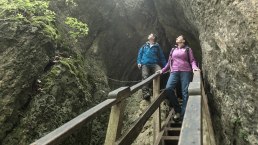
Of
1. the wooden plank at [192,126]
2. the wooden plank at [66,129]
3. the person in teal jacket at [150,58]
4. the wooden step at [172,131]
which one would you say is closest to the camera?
the wooden plank at [192,126]

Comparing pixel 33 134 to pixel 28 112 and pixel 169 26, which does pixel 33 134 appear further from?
pixel 169 26

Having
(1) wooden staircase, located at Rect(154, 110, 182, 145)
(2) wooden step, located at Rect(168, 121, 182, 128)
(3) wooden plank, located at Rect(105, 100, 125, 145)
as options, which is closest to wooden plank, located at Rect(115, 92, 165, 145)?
(3) wooden plank, located at Rect(105, 100, 125, 145)

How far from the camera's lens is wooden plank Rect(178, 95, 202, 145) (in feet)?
6.00

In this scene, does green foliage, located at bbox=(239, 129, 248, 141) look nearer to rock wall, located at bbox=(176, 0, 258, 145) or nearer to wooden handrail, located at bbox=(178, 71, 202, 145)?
rock wall, located at bbox=(176, 0, 258, 145)

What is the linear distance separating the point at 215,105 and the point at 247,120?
194 centimetres

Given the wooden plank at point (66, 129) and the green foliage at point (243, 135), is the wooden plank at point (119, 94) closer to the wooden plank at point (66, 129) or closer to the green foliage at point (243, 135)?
the wooden plank at point (66, 129)

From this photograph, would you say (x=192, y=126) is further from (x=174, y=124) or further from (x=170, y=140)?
(x=174, y=124)

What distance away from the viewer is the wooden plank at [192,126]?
1828mm

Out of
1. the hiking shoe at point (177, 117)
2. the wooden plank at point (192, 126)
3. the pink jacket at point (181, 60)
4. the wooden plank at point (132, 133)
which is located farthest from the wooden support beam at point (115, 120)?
the hiking shoe at point (177, 117)

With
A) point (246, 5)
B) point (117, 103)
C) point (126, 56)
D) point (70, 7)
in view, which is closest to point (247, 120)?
point (246, 5)

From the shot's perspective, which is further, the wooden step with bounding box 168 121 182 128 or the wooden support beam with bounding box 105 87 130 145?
the wooden step with bounding box 168 121 182 128

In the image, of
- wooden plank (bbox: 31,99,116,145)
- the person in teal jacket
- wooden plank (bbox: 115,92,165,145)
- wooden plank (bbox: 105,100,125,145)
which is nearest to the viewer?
wooden plank (bbox: 31,99,116,145)

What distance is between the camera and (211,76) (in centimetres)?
632

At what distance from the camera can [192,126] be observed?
2092 millimetres
